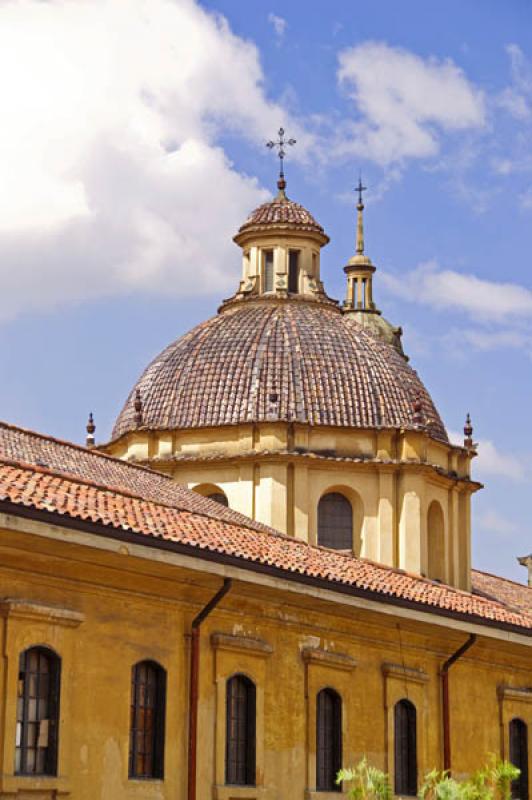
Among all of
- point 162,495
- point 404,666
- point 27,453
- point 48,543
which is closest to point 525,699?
point 404,666

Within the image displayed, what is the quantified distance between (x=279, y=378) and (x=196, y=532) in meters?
19.4

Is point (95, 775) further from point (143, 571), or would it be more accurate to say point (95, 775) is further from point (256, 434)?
point (256, 434)

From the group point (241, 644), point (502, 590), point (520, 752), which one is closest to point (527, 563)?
point (502, 590)

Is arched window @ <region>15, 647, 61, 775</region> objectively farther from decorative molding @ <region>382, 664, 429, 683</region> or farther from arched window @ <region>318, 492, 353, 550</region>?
arched window @ <region>318, 492, 353, 550</region>

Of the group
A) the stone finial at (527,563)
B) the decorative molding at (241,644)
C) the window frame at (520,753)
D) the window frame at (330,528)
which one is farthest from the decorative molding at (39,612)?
the stone finial at (527,563)

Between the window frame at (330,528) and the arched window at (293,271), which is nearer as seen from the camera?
the window frame at (330,528)

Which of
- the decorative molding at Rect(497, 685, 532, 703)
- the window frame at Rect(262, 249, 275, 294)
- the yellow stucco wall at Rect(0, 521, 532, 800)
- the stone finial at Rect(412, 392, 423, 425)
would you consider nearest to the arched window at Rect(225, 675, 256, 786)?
the yellow stucco wall at Rect(0, 521, 532, 800)

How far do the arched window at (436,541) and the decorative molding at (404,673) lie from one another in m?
15.5

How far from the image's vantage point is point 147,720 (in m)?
20.7

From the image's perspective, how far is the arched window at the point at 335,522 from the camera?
40.2 meters

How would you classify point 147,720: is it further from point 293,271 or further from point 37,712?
point 293,271

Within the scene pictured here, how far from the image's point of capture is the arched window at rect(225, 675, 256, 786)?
73.2ft

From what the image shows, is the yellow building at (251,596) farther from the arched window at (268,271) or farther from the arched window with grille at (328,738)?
the arched window at (268,271)

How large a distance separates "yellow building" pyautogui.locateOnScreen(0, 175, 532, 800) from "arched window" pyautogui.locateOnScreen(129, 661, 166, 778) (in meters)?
0.03
